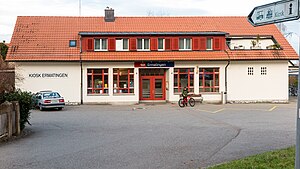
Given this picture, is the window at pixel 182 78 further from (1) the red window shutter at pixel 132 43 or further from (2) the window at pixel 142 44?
(1) the red window shutter at pixel 132 43

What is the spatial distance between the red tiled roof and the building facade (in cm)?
8

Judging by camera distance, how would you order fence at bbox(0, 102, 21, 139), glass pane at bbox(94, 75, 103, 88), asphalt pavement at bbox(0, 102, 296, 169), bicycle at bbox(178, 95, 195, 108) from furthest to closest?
glass pane at bbox(94, 75, 103, 88) < bicycle at bbox(178, 95, 195, 108) < fence at bbox(0, 102, 21, 139) < asphalt pavement at bbox(0, 102, 296, 169)

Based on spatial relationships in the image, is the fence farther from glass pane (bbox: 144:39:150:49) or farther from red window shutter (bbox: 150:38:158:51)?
glass pane (bbox: 144:39:150:49)

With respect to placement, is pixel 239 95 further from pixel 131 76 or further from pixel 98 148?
pixel 98 148

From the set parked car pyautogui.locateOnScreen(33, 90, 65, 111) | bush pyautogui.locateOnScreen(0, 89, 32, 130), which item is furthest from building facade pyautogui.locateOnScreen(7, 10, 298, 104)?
bush pyautogui.locateOnScreen(0, 89, 32, 130)

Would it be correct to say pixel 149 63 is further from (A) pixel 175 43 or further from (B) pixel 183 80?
(B) pixel 183 80

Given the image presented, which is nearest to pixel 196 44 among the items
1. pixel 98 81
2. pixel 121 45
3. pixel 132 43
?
pixel 132 43

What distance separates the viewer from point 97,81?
3638cm

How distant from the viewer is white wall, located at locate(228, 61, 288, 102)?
37188mm

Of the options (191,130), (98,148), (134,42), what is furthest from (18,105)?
(134,42)

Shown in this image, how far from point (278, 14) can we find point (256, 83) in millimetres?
32502

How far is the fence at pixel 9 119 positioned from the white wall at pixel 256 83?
954 inches

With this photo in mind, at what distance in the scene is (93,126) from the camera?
19.0 metres

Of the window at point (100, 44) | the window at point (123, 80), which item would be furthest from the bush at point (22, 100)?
the window at point (100, 44)
